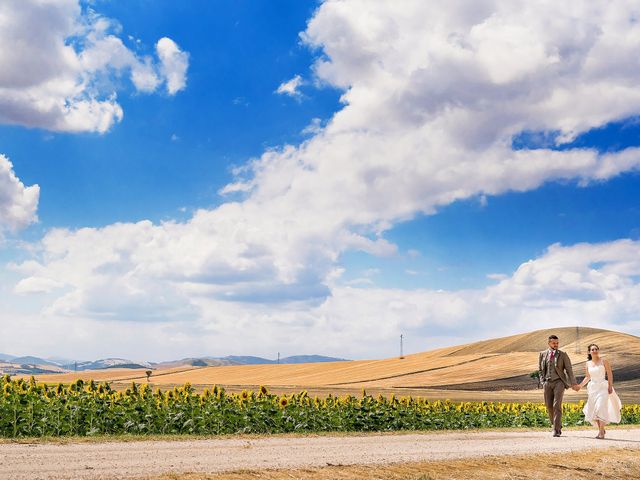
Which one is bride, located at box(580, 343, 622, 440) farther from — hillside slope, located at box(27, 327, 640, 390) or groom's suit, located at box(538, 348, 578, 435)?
hillside slope, located at box(27, 327, 640, 390)

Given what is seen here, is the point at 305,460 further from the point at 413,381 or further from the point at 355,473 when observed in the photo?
the point at 413,381

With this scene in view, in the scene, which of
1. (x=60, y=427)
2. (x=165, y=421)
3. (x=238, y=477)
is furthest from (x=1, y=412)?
(x=238, y=477)

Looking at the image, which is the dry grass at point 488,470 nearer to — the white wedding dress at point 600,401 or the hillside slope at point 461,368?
the white wedding dress at point 600,401

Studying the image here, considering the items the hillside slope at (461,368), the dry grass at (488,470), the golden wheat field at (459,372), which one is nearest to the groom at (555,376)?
the dry grass at (488,470)

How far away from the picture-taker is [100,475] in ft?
32.9

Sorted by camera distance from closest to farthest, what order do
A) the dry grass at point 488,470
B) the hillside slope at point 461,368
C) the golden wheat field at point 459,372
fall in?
the dry grass at point 488,470, the golden wheat field at point 459,372, the hillside slope at point 461,368

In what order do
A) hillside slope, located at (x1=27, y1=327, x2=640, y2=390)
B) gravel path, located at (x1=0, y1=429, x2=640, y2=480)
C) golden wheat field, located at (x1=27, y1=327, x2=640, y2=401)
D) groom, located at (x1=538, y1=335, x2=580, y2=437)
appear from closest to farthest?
gravel path, located at (x1=0, y1=429, x2=640, y2=480) → groom, located at (x1=538, y1=335, x2=580, y2=437) → golden wheat field, located at (x1=27, y1=327, x2=640, y2=401) → hillside slope, located at (x1=27, y1=327, x2=640, y2=390)

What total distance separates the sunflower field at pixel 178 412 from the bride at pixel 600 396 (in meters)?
4.51

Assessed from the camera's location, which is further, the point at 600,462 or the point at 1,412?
the point at 1,412

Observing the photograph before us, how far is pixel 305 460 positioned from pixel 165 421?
587 cm

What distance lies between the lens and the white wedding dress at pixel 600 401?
1872cm

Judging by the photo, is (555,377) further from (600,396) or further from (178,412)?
(178,412)

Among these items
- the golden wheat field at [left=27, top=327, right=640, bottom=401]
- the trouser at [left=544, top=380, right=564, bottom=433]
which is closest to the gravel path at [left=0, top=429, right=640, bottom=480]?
the trouser at [left=544, top=380, right=564, bottom=433]

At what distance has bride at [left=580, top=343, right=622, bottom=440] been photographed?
61.3ft
